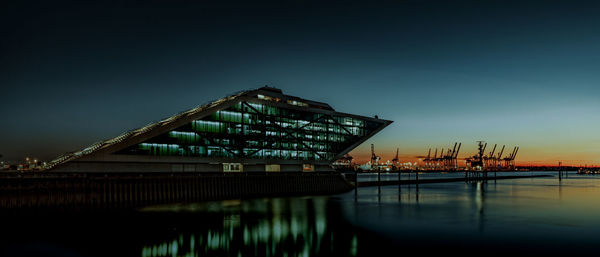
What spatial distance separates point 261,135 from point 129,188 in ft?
102

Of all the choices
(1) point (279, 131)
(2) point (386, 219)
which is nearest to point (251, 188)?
(1) point (279, 131)

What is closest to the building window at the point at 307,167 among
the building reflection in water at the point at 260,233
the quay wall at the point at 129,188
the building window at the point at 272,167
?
the building window at the point at 272,167

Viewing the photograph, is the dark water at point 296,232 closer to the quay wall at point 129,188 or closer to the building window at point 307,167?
the quay wall at point 129,188

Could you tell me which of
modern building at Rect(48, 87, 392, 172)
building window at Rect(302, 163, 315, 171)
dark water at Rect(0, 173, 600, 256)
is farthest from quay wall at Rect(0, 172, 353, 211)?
building window at Rect(302, 163, 315, 171)

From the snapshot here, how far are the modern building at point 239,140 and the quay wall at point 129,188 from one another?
6.73 m

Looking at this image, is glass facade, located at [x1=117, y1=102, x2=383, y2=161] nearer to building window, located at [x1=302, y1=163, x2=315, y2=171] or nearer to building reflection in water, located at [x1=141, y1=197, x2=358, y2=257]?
building window, located at [x1=302, y1=163, x2=315, y2=171]

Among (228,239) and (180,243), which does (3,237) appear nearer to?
(180,243)

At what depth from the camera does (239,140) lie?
74.3m

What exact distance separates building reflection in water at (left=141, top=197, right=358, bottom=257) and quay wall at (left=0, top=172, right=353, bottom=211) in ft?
12.3

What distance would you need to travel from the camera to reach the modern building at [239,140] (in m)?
60.8

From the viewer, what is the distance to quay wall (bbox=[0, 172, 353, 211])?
1666 inches

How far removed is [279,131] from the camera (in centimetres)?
8056

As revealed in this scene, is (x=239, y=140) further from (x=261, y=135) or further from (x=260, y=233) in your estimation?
(x=260, y=233)

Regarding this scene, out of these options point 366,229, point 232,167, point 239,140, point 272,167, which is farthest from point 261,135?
point 366,229
